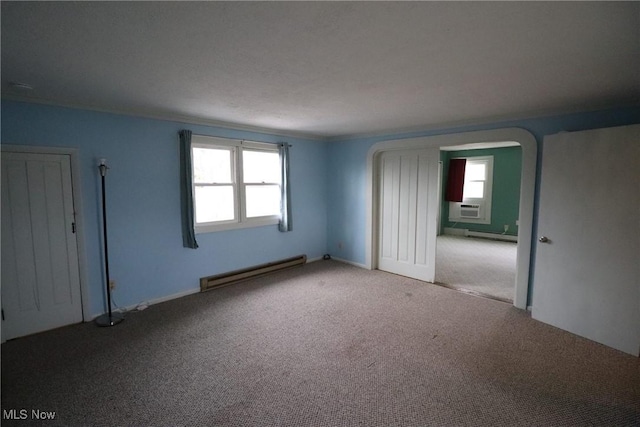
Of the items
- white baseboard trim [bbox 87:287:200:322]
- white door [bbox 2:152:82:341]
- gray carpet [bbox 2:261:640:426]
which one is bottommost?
gray carpet [bbox 2:261:640:426]

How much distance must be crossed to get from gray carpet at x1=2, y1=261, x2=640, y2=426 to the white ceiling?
2.27 m

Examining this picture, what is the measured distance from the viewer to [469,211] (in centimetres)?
810

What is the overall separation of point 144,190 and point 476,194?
7630mm

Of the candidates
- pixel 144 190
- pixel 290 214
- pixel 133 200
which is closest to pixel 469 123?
pixel 290 214

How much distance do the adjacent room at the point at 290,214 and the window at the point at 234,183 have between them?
0.03 m

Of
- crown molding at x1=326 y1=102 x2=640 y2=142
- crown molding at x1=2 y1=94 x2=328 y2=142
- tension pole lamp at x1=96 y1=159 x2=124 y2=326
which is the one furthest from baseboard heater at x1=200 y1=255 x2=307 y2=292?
crown molding at x1=326 y1=102 x2=640 y2=142

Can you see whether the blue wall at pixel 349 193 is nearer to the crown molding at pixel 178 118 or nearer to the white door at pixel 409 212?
the white door at pixel 409 212

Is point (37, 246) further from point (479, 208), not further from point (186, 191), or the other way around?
point (479, 208)

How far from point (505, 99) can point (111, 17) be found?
312cm

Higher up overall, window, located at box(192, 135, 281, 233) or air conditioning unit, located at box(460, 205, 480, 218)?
window, located at box(192, 135, 281, 233)

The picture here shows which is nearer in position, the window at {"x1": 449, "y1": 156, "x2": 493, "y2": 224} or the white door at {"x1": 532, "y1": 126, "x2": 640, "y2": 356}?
the white door at {"x1": 532, "y1": 126, "x2": 640, "y2": 356}

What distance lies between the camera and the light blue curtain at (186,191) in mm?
3789

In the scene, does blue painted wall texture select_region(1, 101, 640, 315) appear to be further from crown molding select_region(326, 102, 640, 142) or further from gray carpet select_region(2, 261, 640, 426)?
gray carpet select_region(2, 261, 640, 426)

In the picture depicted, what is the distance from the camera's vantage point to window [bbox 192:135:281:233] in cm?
410
